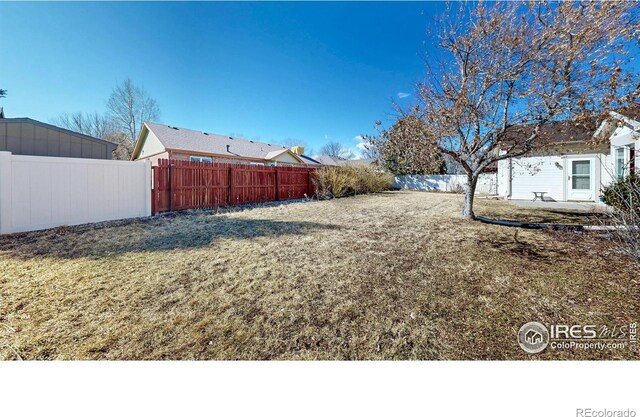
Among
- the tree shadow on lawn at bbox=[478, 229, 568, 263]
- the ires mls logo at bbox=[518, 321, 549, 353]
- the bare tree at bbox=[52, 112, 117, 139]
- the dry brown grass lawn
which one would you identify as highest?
the bare tree at bbox=[52, 112, 117, 139]

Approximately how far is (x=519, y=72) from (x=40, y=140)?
14.7 m

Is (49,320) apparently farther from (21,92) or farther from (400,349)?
(21,92)

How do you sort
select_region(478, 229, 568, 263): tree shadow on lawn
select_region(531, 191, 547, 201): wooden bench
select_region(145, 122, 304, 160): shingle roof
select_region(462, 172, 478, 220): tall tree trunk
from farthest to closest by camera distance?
select_region(145, 122, 304, 160): shingle roof < select_region(531, 191, 547, 201): wooden bench < select_region(462, 172, 478, 220): tall tree trunk < select_region(478, 229, 568, 263): tree shadow on lawn

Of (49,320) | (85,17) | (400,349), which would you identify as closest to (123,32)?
(85,17)

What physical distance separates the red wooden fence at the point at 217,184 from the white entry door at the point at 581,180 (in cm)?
1274

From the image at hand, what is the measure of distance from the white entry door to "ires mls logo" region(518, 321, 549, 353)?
499 inches

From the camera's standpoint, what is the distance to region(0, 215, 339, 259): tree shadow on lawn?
13.3 ft

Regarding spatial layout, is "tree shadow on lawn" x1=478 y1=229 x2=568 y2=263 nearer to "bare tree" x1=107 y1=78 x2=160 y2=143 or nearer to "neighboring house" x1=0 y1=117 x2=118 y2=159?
"neighboring house" x1=0 y1=117 x2=118 y2=159

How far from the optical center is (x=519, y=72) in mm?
4914

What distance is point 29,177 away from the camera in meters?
5.21

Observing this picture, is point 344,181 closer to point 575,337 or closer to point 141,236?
point 141,236

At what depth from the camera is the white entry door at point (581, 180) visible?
10.2 metres

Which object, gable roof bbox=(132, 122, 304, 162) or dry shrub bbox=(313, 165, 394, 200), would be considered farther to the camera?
gable roof bbox=(132, 122, 304, 162)

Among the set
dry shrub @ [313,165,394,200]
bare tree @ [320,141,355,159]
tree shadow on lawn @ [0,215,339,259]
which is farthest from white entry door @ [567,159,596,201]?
bare tree @ [320,141,355,159]
